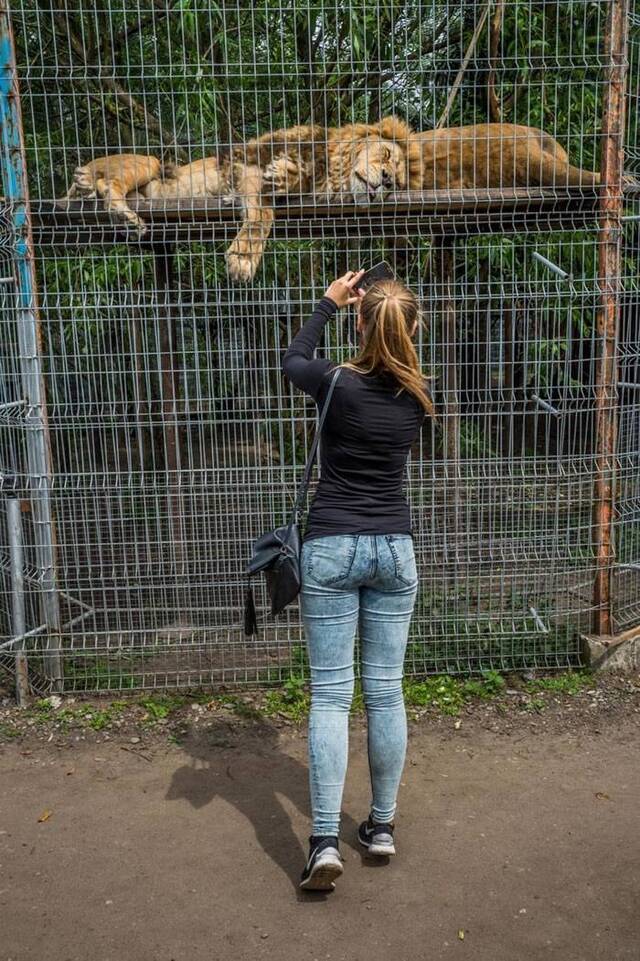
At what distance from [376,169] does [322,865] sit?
3.61m

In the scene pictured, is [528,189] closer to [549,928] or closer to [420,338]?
[420,338]

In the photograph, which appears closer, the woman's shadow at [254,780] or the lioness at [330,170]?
the woman's shadow at [254,780]

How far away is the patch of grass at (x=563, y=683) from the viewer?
4.88 metres

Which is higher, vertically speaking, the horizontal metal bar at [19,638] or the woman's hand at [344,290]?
the woman's hand at [344,290]

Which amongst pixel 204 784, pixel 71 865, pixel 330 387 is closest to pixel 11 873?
pixel 71 865

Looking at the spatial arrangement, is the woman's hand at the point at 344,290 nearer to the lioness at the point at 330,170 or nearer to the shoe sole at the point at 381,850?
the lioness at the point at 330,170

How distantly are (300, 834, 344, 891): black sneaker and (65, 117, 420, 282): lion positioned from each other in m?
2.96

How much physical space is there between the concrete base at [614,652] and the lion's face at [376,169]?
9.49 feet

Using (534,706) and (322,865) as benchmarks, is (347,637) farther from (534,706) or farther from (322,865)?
(534,706)

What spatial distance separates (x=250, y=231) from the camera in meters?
4.78

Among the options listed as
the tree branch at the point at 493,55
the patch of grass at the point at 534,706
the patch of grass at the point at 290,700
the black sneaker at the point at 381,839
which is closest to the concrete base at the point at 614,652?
the patch of grass at the point at 534,706

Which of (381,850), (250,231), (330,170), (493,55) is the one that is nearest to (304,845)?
(381,850)

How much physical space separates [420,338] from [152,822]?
9.28 ft

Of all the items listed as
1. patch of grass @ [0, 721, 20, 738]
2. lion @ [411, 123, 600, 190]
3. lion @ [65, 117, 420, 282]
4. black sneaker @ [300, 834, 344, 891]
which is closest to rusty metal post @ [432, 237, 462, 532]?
lion @ [411, 123, 600, 190]
